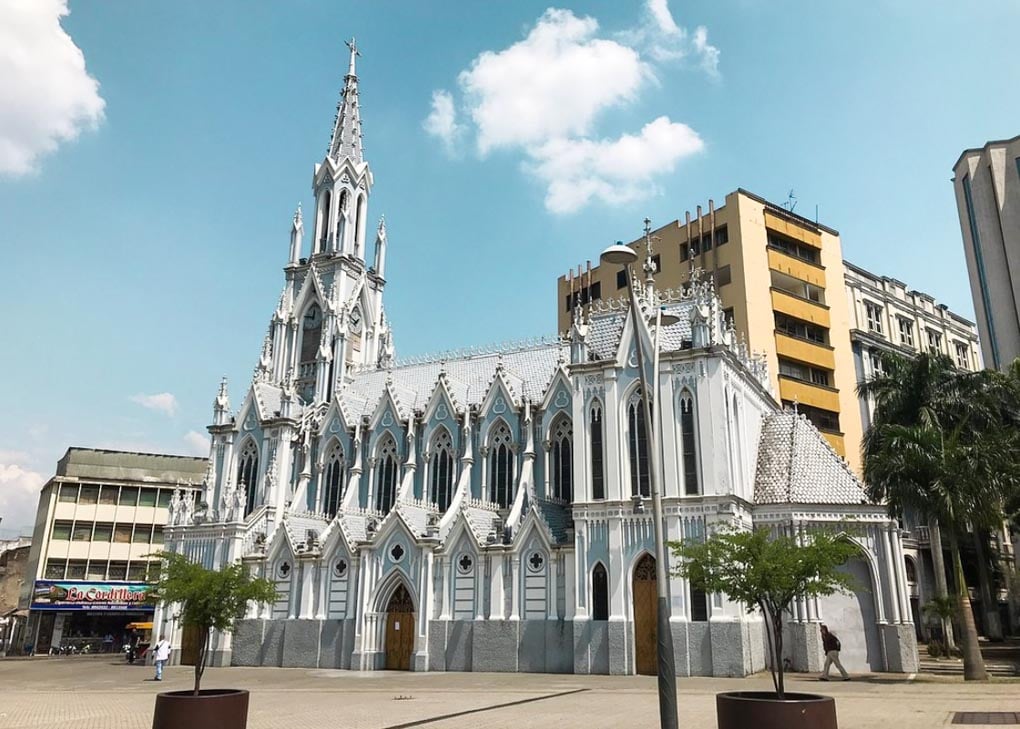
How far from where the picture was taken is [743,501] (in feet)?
109

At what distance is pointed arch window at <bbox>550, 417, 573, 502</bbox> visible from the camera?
39844mm

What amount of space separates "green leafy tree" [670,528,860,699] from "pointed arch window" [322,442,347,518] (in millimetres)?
31385

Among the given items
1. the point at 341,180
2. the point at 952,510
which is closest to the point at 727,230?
the point at 341,180

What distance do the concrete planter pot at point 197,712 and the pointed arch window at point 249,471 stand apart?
34.1 m

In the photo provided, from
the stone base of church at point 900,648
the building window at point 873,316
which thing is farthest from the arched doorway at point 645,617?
the building window at point 873,316

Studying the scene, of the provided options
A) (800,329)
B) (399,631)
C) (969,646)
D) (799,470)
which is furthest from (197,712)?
(800,329)

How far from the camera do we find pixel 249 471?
4906cm

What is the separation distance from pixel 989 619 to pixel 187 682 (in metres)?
45.5

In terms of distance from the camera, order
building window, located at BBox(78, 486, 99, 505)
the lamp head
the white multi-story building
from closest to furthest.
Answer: the lamp head
the white multi-story building
building window, located at BBox(78, 486, 99, 505)

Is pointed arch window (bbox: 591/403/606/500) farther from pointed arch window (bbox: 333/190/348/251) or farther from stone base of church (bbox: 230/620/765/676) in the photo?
pointed arch window (bbox: 333/190/348/251)

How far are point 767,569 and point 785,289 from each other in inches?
1877

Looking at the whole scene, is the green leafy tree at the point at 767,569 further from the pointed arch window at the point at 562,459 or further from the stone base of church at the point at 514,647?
the pointed arch window at the point at 562,459

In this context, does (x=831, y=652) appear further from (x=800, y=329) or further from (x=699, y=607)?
(x=800, y=329)

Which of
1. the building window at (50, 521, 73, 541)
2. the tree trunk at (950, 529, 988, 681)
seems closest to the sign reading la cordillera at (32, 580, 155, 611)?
the building window at (50, 521, 73, 541)
